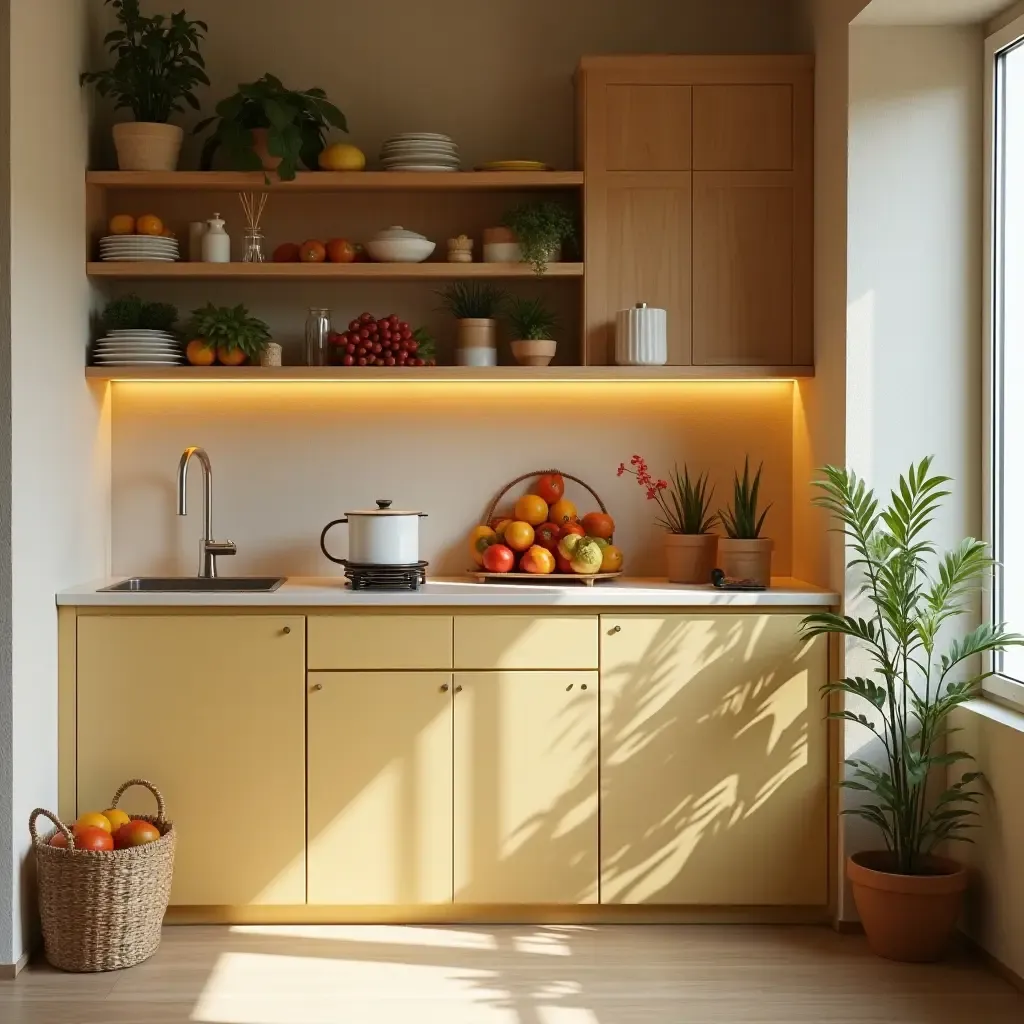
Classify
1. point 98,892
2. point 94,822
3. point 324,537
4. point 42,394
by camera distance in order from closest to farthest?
point 98,892
point 94,822
point 42,394
point 324,537

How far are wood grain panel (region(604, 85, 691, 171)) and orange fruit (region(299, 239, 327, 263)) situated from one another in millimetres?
884

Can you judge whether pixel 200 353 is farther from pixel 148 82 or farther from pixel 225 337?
pixel 148 82

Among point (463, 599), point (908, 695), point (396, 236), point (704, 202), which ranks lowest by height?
point (908, 695)

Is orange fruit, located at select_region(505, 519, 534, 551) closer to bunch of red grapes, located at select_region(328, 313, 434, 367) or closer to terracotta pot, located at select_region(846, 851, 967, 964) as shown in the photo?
bunch of red grapes, located at select_region(328, 313, 434, 367)

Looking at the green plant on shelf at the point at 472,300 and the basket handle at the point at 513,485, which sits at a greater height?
the green plant on shelf at the point at 472,300

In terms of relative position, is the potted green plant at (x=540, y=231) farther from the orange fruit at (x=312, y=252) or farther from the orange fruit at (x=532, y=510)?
the orange fruit at (x=532, y=510)

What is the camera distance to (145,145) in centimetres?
378

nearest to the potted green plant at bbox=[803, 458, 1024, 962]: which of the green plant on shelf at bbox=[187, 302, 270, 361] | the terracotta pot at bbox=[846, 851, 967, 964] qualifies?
the terracotta pot at bbox=[846, 851, 967, 964]

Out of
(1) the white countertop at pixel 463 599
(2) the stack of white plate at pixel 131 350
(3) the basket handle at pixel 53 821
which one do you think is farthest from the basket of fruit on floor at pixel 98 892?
(2) the stack of white plate at pixel 131 350

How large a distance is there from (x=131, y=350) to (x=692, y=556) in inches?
69.5

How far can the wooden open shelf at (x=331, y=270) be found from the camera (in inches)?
149

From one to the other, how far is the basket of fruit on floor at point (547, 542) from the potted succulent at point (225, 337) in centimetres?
87

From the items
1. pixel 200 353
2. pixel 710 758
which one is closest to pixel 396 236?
pixel 200 353

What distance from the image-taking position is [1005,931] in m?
3.17
